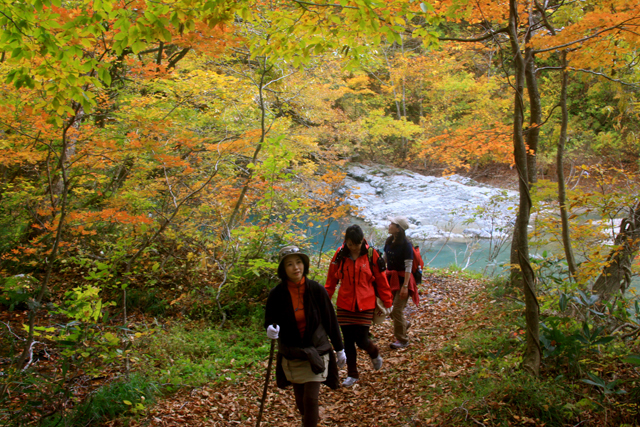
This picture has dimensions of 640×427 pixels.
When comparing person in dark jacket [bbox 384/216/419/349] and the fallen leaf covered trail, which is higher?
person in dark jacket [bbox 384/216/419/349]

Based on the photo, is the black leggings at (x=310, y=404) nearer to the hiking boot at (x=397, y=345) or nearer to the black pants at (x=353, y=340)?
the black pants at (x=353, y=340)

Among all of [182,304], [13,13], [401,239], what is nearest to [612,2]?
[401,239]

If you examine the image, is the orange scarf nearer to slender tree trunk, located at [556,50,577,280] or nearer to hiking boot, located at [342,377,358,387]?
hiking boot, located at [342,377,358,387]

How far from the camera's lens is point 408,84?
24719mm

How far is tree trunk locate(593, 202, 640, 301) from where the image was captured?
4.20 meters

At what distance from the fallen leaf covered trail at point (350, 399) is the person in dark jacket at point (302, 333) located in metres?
0.86

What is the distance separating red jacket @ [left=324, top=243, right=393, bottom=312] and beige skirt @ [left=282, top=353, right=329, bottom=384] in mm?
948

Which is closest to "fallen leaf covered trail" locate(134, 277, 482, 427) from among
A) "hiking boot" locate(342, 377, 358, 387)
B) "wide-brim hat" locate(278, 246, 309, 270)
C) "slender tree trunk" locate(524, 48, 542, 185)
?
"hiking boot" locate(342, 377, 358, 387)

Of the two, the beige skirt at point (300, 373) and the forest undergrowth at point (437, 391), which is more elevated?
the beige skirt at point (300, 373)

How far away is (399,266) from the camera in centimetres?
486

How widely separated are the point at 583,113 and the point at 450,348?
2329 centimetres

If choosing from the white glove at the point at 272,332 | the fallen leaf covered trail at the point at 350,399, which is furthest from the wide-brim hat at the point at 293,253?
the fallen leaf covered trail at the point at 350,399

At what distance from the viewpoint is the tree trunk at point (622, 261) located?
420cm

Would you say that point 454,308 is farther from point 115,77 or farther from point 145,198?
point 115,77
